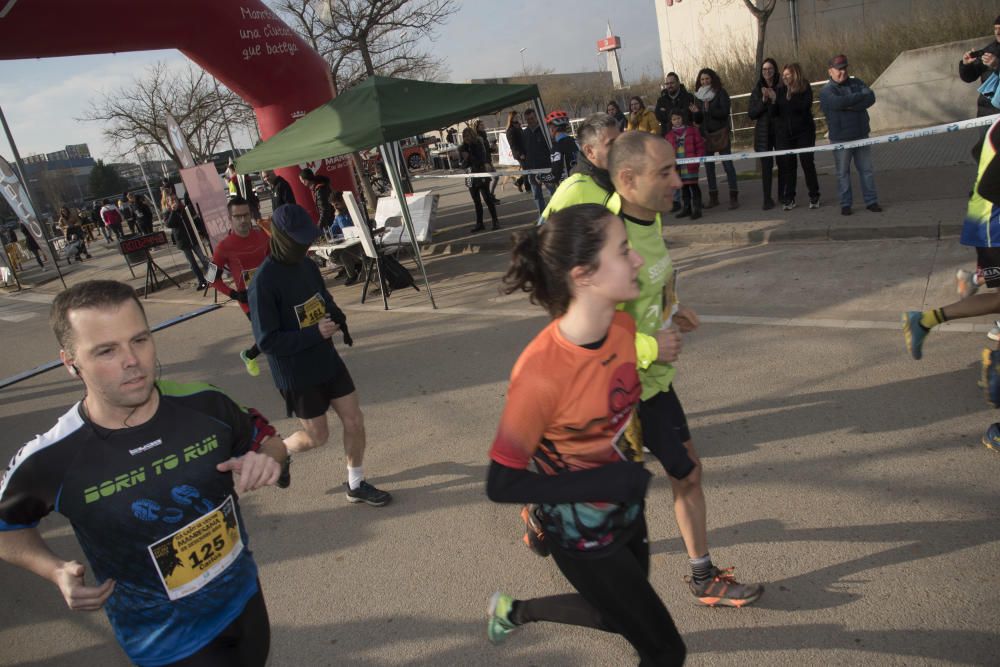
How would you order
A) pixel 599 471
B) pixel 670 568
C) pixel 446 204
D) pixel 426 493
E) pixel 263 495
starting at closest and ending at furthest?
1. pixel 599 471
2. pixel 670 568
3. pixel 426 493
4. pixel 263 495
5. pixel 446 204

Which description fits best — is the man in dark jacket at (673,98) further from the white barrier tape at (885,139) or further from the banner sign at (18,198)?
the banner sign at (18,198)

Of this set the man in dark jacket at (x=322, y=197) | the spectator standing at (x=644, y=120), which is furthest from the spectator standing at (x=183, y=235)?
the spectator standing at (x=644, y=120)

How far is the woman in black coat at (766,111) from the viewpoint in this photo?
30.1 feet

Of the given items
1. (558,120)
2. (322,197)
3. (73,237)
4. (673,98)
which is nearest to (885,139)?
(673,98)

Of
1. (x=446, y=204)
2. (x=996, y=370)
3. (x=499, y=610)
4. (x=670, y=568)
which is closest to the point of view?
(x=499, y=610)

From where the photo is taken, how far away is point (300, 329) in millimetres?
4016

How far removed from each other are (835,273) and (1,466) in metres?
8.13

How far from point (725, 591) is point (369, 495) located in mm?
2328

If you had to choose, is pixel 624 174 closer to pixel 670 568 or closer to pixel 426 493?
pixel 670 568

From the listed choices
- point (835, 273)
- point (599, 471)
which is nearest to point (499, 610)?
point (599, 471)

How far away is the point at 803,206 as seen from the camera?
9508 mm

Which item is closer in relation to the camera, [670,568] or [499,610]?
[499,610]

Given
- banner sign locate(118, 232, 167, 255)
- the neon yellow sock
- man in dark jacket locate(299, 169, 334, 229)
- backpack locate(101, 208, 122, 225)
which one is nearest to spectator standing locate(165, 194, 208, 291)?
banner sign locate(118, 232, 167, 255)

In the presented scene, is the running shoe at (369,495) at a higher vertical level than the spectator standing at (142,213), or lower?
lower
